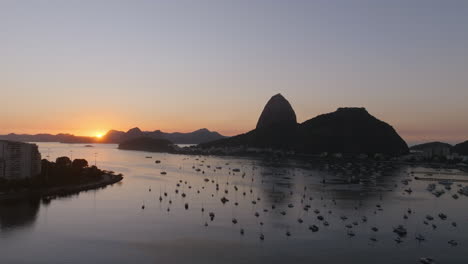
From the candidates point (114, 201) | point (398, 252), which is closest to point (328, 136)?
point (114, 201)

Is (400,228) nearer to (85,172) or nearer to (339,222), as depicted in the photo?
(339,222)

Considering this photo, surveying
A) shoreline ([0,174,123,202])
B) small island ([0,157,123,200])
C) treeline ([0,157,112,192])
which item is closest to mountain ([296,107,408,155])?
small island ([0,157,123,200])

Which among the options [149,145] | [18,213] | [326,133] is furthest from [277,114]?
[18,213]

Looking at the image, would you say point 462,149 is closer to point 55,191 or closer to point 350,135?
point 350,135

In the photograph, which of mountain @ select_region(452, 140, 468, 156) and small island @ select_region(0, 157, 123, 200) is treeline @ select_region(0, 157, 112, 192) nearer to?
small island @ select_region(0, 157, 123, 200)

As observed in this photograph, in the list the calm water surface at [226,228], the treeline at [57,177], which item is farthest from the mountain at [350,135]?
the treeline at [57,177]

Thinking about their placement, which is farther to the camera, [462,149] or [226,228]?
[462,149]

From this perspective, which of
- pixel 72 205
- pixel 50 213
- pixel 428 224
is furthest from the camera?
pixel 72 205

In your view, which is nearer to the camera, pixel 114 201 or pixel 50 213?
pixel 50 213

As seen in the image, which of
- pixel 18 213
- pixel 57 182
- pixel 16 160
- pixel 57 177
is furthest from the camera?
pixel 57 177
